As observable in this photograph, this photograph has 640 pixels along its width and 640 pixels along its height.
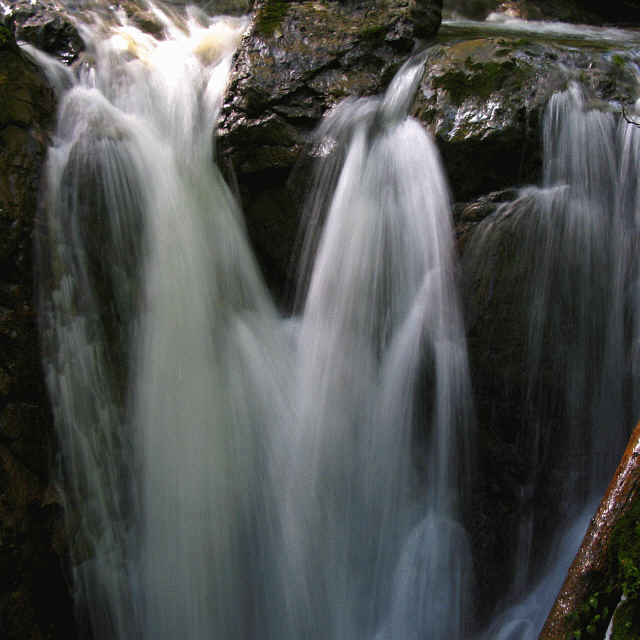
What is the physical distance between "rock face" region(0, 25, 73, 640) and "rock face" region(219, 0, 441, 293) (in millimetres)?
1457

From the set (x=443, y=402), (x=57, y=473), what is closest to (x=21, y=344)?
(x=57, y=473)

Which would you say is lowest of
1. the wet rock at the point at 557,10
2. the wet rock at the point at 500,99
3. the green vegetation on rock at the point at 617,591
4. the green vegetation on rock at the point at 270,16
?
the green vegetation on rock at the point at 617,591

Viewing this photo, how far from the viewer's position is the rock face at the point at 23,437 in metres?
2.83

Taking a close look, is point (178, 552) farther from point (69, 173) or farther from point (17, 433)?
point (69, 173)

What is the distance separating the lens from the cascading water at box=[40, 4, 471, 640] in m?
3.33

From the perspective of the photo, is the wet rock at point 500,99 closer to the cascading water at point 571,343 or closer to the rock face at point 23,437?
the cascading water at point 571,343

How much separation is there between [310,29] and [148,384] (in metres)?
3.07

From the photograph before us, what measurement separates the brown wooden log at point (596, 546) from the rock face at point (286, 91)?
2.69m

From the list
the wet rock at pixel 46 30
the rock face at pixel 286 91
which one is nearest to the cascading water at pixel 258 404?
the rock face at pixel 286 91

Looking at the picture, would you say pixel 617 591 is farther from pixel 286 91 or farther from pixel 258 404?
pixel 286 91

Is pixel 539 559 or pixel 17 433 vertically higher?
pixel 17 433

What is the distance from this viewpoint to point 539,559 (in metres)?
3.36

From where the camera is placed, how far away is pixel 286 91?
420 centimetres

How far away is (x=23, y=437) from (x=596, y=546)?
2811 millimetres
